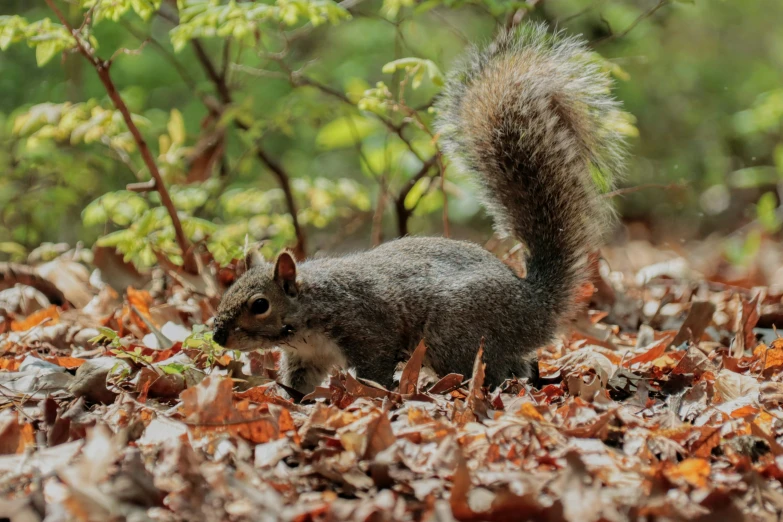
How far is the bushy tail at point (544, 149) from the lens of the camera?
129 inches

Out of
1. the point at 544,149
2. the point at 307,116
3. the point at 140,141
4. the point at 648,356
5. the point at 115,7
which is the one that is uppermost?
the point at 115,7

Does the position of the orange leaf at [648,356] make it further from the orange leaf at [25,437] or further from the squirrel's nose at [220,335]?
the orange leaf at [25,437]

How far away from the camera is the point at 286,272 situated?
10.5 feet

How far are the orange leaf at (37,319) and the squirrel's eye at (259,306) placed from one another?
1.24 meters

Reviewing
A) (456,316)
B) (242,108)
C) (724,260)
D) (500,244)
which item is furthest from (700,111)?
(456,316)

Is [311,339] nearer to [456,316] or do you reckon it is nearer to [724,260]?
[456,316]

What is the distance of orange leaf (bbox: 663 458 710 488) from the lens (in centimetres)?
191

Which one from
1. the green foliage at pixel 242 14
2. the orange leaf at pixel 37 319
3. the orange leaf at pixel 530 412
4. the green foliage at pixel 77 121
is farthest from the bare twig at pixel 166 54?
the orange leaf at pixel 530 412

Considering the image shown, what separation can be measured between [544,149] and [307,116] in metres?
2.45

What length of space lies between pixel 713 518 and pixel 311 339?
185 centimetres

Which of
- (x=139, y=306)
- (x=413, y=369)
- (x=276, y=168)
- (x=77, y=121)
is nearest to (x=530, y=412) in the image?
(x=413, y=369)

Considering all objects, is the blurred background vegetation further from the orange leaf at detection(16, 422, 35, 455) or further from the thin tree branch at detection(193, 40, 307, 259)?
the orange leaf at detection(16, 422, 35, 455)

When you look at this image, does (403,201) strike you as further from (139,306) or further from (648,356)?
(648,356)

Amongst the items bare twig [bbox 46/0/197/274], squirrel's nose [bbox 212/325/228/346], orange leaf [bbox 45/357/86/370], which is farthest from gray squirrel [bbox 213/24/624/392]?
bare twig [bbox 46/0/197/274]
